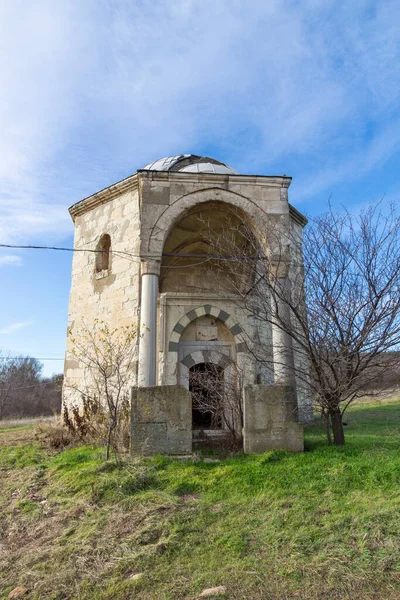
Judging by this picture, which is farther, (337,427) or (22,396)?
(22,396)

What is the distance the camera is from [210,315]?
30.2 ft

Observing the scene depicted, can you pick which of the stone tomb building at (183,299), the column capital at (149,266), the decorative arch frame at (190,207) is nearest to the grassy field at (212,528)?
the stone tomb building at (183,299)

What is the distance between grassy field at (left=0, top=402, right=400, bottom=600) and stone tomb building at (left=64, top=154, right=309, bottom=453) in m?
0.64

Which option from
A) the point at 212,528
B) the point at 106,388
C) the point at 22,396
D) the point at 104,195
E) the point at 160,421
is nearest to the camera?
the point at 212,528

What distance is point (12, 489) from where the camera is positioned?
5.29 meters

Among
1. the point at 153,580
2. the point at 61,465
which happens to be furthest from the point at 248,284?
the point at 153,580

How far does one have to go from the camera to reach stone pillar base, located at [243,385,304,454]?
18.1ft

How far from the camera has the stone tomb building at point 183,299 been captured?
5590 mm

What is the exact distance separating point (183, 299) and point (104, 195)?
11.0 feet

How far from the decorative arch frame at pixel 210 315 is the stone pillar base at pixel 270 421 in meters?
3.37

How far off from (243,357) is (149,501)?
16.5 feet

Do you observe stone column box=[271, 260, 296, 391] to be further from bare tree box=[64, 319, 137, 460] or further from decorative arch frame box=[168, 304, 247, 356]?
decorative arch frame box=[168, 304, 247, 356]

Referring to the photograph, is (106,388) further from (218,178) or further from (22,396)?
(22,396)

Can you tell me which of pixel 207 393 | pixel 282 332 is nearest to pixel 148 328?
pixel 282 332
